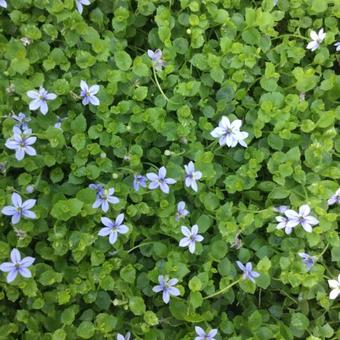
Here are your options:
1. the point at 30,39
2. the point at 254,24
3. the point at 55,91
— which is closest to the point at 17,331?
the point at 55,91

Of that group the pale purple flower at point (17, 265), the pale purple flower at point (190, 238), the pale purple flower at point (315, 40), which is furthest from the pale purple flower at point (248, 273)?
the pale purple flower at point (315, 40)

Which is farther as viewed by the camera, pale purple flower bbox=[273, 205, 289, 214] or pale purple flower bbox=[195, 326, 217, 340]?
pale purple flower bbox=[273, 205, 289, 214]

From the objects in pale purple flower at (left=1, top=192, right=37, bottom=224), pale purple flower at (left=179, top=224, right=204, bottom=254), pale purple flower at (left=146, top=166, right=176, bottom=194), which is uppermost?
pale purple flower at (left=146, top=166, right=176, bottom=194)

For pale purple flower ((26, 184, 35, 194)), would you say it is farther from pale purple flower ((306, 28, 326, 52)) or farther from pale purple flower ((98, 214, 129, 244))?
pale purple flower ((306, 28, 326, 52))

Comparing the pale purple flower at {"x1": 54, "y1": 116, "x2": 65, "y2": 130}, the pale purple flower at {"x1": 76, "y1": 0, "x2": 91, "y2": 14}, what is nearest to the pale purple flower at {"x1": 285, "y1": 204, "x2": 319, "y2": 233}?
the pale purple flower at {"x1": 54, "y1": 116, "x2": 65, "y2": 130}

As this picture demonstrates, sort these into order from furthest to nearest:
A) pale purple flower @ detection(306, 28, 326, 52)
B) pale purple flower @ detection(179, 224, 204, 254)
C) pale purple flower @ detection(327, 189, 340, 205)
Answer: pale purple flower @ detection(306, 28, 326, 52)
pale purple flower @ detection(327, 189, 340, 205)
pale purple flower @ detection(179, 224, 204, 254)

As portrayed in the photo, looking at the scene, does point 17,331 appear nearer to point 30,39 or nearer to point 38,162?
point 38,162

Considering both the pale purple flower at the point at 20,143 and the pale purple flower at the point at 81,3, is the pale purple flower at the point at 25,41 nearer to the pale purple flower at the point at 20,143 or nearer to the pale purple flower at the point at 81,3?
the pale purple flower at the point at 81,3
